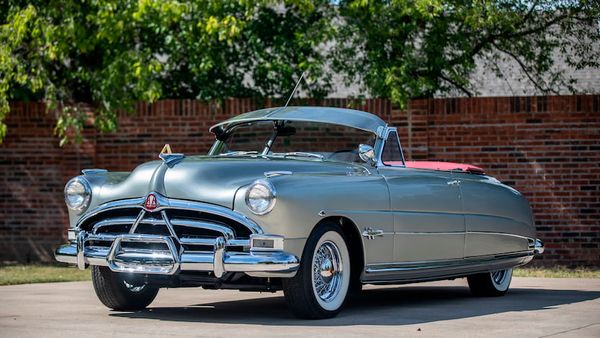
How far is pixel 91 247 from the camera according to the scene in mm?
8180

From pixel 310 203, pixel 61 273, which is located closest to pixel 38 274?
pixel 61 273

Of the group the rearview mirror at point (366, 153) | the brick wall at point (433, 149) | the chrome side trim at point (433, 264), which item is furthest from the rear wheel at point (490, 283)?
the brick wall at point (433, 149)

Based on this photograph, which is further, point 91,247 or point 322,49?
point 322,49

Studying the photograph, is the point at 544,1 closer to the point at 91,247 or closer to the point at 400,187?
the point at 400,187

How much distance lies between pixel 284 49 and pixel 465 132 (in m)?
2.79

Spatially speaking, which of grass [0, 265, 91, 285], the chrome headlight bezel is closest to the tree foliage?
grass [0, 265, 91, 285]

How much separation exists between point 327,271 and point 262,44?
315 inches

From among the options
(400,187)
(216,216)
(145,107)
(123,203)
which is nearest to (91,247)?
(123,203)

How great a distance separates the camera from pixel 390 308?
9109 mm

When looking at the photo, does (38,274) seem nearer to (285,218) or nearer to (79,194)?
(79,194)

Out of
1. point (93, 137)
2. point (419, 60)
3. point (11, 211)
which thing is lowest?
point (11, 211)

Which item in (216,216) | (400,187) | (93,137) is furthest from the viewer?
(93,137)

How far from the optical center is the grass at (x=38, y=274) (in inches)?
481

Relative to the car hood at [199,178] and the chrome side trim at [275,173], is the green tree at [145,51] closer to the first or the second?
the car hood at [199,178]
